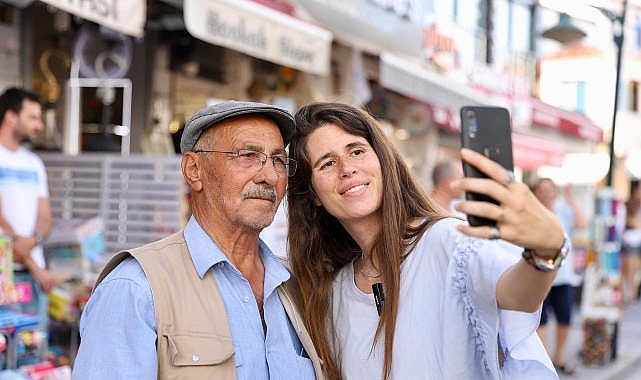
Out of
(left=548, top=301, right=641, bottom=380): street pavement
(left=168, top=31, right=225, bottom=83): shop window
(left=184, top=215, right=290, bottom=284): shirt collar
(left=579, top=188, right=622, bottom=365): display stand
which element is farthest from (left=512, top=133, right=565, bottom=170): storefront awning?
(left=184, top=215, right=290, bottom=284): shirt collar

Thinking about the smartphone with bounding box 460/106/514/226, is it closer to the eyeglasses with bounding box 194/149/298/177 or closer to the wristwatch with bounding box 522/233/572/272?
the wristwatch with bounding box 522/233/572/272

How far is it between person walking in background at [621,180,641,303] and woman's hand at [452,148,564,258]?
1511 centimetres

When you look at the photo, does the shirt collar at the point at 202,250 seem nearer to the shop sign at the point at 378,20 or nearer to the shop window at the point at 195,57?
the shop sign at the point at 378,20

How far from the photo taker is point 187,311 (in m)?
2.13

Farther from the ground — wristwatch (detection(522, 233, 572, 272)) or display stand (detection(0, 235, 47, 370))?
wristwatch (detection(522, 233, 572, 272))

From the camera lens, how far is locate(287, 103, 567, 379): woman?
2.13m

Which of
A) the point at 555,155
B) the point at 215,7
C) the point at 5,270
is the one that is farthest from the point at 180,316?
the point at 555,155

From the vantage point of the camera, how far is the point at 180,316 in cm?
211

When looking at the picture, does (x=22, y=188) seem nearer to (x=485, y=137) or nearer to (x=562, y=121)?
(x=485, y=137)

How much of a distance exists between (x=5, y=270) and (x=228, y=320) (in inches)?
113

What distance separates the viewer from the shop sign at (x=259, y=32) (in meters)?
5.71

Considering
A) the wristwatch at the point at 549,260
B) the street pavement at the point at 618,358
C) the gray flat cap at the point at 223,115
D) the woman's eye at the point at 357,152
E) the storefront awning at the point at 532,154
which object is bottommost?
the street pavement at the point at 618,358

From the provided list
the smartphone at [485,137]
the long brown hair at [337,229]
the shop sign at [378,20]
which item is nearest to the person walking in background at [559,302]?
the shop sign at [378,20]

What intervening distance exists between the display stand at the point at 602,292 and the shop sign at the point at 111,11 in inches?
239
